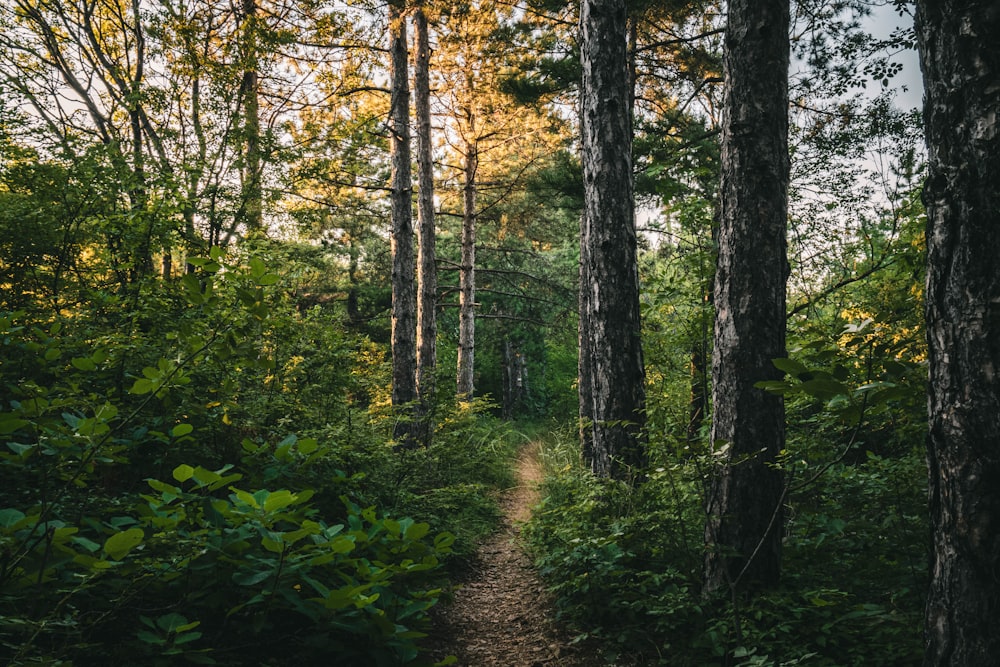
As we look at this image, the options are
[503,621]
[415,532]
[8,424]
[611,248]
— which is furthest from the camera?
[611,248]

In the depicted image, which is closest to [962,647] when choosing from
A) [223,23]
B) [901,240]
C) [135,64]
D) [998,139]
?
[998,139]

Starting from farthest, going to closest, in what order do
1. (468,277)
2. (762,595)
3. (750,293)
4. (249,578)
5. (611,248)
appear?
(468,277)
(611,248)
(750,293)
(762,595)
(249,578)

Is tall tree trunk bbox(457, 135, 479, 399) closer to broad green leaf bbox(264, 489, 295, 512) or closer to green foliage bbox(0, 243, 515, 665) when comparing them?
green foliage bbox(0, 243, 515, 665)

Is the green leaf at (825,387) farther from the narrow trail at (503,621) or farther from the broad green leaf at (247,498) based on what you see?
the narrow trail at (503,621)

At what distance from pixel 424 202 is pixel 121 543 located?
1062cm

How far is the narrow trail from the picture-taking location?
369 centimetres

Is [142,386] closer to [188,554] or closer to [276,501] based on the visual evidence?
[276,501]

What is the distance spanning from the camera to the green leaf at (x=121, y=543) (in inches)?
57.4

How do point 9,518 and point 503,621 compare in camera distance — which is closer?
point 9,518

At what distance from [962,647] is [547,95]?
37.2 feet

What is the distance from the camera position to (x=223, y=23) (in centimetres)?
1000

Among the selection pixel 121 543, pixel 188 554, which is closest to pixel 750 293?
pixel 188 554

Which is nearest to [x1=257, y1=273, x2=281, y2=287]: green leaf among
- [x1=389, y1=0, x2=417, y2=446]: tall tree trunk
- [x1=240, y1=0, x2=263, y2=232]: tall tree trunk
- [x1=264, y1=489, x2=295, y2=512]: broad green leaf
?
[x1=264, y1=489, x2=295, y2=512]: broad green leaf

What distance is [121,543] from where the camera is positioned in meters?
1.48
